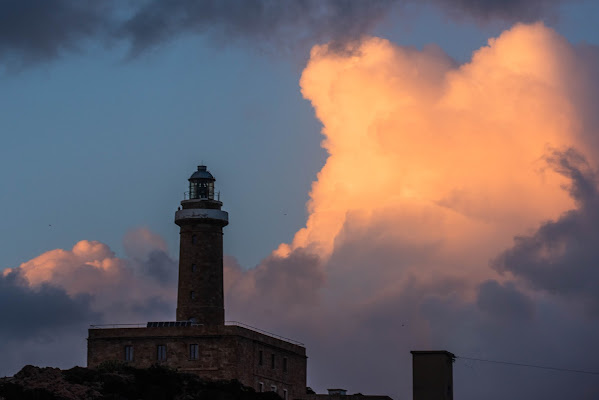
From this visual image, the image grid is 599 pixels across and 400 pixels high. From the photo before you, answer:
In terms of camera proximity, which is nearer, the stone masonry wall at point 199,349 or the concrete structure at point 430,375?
the concrete structure at point 430,375

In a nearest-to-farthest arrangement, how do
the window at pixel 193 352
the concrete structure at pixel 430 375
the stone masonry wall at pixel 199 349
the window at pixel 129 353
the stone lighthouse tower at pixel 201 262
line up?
the concrete structure at pixel 430 375
the stone masonry wall at pixel 199 349
the window at pixel 193 352
the window at pixel 129 353
the stone lighthouse tower at pixel 201 262

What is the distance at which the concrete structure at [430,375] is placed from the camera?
88.5 meters

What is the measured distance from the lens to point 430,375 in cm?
8869

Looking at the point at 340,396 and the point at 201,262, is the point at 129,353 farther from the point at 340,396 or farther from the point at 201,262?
the point at 340,396

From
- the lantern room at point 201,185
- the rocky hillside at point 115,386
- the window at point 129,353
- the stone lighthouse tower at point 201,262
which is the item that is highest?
the lantern room at point 201,185

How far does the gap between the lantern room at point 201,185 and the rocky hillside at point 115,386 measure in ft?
49.9

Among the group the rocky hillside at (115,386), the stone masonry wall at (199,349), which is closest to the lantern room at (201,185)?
the stone masonry wall at (199,349)

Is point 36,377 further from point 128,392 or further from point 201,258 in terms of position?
point 201,258

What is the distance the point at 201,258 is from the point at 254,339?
7226 millimetres

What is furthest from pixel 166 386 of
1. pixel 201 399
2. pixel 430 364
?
pixel 430 364

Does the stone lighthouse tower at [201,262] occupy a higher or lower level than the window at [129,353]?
higher

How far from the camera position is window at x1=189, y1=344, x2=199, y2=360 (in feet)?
305

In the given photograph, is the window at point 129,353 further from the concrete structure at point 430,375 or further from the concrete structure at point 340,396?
the concrete structure at point 430,375

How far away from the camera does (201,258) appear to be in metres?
99.1
